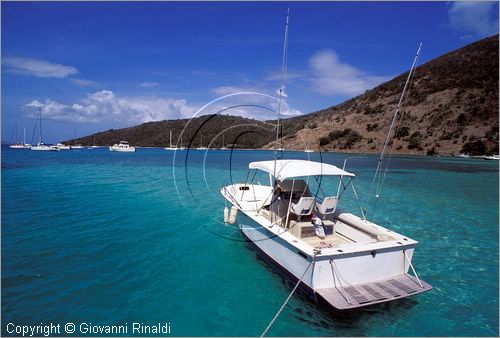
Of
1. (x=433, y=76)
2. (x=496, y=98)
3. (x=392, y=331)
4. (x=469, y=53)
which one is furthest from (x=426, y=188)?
(x=469, y=53)

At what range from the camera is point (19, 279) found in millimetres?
9547

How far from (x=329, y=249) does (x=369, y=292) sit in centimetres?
137

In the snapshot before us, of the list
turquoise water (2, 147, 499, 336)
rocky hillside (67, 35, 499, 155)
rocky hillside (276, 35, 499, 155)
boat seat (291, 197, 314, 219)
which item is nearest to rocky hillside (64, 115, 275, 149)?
rocky hillside (67, 35, 499, 155)

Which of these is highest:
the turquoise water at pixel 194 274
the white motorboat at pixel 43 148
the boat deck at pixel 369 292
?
the white motorboat at pixel 43 148

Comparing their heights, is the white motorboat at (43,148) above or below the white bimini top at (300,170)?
below

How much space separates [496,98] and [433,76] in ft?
79.6

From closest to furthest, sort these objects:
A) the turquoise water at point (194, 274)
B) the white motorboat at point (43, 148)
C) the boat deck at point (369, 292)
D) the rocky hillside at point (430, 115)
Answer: the boat deck at point (369, 292) < the turquoise water at point (194, 274) < the rocky hillside at point (430, 115) < the white motorboat at point (43, 148)

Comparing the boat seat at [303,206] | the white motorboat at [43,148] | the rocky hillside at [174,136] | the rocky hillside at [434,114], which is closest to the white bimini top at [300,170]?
the boat seat at [303,206]

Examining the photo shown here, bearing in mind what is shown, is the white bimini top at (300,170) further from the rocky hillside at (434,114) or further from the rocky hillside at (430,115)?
the rocky hillside at (434,114)

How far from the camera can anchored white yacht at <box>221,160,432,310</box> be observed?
24.8ft

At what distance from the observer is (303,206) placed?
9922 millimetres

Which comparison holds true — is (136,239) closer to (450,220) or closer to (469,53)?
(450,220)

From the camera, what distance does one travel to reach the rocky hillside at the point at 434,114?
69125mm

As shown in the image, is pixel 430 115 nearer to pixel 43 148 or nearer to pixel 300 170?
pixel 300 170
